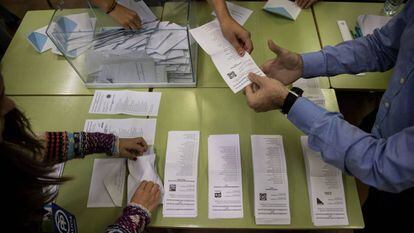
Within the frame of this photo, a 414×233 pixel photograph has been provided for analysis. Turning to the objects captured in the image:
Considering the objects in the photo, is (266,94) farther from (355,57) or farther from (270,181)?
(355,57)

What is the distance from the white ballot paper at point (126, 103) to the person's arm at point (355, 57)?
633 mm

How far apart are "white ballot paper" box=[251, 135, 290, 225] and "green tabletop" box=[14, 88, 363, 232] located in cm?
2

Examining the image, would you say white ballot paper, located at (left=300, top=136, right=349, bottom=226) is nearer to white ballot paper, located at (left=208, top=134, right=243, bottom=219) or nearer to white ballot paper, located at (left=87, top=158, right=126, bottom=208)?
white ballot paper, located at (left=208, top=134, right=243, bottom=219)

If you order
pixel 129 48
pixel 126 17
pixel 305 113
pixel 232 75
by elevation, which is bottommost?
pixel 305 113

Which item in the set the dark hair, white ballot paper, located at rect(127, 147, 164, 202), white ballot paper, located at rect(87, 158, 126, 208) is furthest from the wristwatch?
the dark hair

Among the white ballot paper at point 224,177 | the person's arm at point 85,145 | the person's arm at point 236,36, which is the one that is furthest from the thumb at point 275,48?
the person's arm at point 85,145

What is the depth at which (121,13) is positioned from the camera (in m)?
1.39

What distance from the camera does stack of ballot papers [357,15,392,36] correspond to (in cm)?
145

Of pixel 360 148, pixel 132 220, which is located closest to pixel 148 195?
pixel 132 220

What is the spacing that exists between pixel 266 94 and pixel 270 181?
0.99ft

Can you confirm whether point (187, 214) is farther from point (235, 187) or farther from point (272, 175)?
point (272, 175)

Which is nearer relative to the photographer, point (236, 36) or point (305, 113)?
point (305, 113)

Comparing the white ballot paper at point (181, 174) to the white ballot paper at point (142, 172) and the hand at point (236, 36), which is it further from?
the hand at point (236, 36)

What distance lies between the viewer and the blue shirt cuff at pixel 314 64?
1.18 meters
